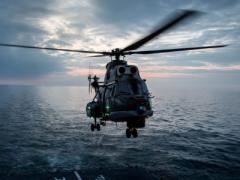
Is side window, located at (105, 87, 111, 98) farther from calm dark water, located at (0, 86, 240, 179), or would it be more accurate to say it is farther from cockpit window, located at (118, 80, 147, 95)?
calm dark water, located at (0, 86, 240, 179)

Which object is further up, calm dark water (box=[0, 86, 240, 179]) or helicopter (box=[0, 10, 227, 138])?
helicopter (box=[0, 10, 227, 138])

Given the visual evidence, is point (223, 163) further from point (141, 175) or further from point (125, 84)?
point (125, 84)

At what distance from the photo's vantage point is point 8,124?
84.2 m

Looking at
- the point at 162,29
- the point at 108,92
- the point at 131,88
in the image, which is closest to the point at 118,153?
the point at 108,92

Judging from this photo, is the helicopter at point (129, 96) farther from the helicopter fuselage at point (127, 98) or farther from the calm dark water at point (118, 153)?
the calm dark water at point (118, 153)

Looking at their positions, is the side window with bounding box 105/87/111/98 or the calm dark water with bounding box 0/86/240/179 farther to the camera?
the calm dark water with bounding box 0/86/240/179

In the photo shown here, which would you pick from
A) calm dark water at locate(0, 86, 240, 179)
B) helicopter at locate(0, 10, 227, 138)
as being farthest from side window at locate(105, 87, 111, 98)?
calm dark water at locate(0, 86, 240, 179)

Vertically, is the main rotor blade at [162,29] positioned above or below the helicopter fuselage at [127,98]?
above

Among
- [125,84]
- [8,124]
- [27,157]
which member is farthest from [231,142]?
[8,124]

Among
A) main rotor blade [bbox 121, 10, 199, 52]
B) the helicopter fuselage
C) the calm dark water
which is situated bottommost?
the calm dark water

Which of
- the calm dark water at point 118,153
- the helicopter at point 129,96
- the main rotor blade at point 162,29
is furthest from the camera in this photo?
the calm dark water at point 118,153

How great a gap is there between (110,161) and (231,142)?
35.4 m

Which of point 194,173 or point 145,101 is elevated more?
point 145,101

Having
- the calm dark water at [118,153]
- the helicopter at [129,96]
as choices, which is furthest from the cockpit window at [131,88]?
the calm dark water at [118,153]
